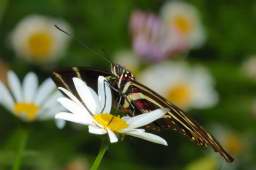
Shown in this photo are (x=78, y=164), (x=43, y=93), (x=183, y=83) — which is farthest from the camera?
(x=183, y=83)

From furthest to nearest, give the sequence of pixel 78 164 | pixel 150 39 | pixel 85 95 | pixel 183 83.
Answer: pixel 183 83, pixel 150 39, pixel 78 164, pixel 85 95

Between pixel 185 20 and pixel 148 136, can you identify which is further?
pixel 185 20

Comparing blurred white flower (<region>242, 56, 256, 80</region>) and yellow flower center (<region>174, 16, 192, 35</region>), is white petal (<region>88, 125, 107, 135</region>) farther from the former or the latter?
yellow flower center (<region>174, 16, 192, 35</region>)

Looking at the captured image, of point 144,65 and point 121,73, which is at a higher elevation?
point 121,73

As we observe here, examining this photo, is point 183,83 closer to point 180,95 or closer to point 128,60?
point 180,95

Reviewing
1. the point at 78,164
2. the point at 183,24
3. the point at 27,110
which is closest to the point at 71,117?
the point at 27,110

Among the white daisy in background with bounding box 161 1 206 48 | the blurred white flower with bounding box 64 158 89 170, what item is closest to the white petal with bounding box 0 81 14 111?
the blurred white flower with bounding box 64 158 89 170

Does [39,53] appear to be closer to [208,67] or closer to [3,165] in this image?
[208,67]

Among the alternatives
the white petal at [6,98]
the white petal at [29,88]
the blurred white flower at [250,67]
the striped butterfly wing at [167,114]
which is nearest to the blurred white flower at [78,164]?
the blurred white flower at [250,67]

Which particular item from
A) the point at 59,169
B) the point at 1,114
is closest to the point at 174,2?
the point at 1,114
